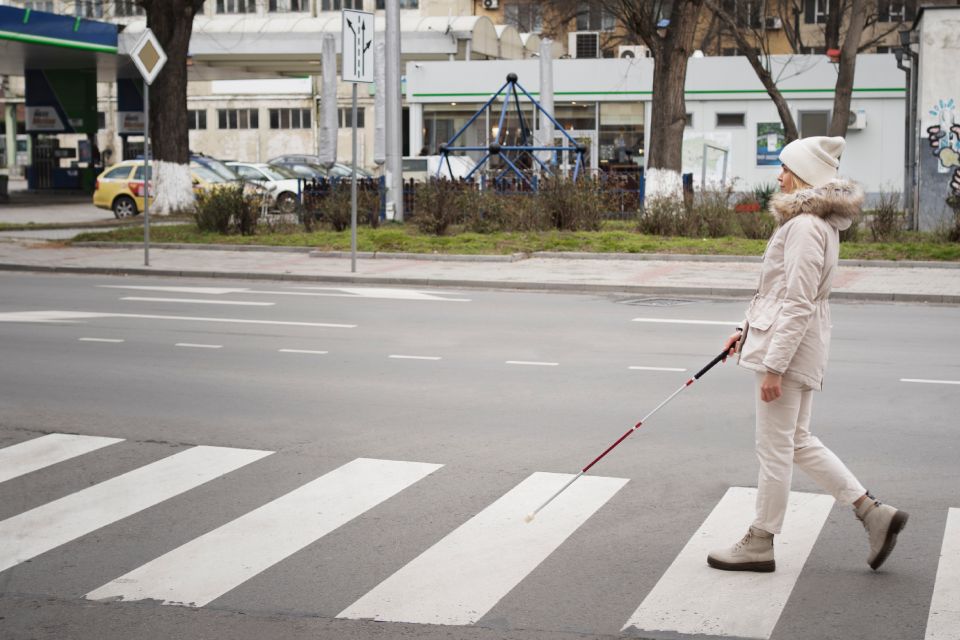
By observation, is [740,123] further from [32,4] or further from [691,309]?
[32,4]

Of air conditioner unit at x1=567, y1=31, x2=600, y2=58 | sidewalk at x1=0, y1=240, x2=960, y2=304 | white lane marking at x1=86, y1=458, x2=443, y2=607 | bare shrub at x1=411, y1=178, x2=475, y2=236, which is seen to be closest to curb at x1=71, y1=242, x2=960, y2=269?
sidewalk at x1=0, y1=240, x2=960, y2=304

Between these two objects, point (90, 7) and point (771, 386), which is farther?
point (90, 7)

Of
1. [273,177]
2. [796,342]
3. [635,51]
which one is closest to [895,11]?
[635,51]

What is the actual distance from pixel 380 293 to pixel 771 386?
40.4ft

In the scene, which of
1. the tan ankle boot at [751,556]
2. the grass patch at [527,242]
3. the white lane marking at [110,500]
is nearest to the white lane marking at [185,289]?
the grass patch at [527,242]

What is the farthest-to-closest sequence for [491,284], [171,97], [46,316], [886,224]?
[171,97] < [886,224] < [491,284] < [46,316]

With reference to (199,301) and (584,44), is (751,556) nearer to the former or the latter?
(199,301)

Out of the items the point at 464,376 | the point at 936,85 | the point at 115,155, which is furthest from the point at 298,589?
the point at 115,155

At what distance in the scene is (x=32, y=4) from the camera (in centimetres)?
8744

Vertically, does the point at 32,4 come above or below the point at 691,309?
above

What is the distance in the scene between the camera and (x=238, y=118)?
8106cm

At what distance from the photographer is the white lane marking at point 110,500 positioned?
20.8 feet

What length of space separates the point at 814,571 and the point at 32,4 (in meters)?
89.8

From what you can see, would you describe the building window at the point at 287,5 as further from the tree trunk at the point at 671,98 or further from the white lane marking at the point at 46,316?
the white lane marking at the point at 46,316
